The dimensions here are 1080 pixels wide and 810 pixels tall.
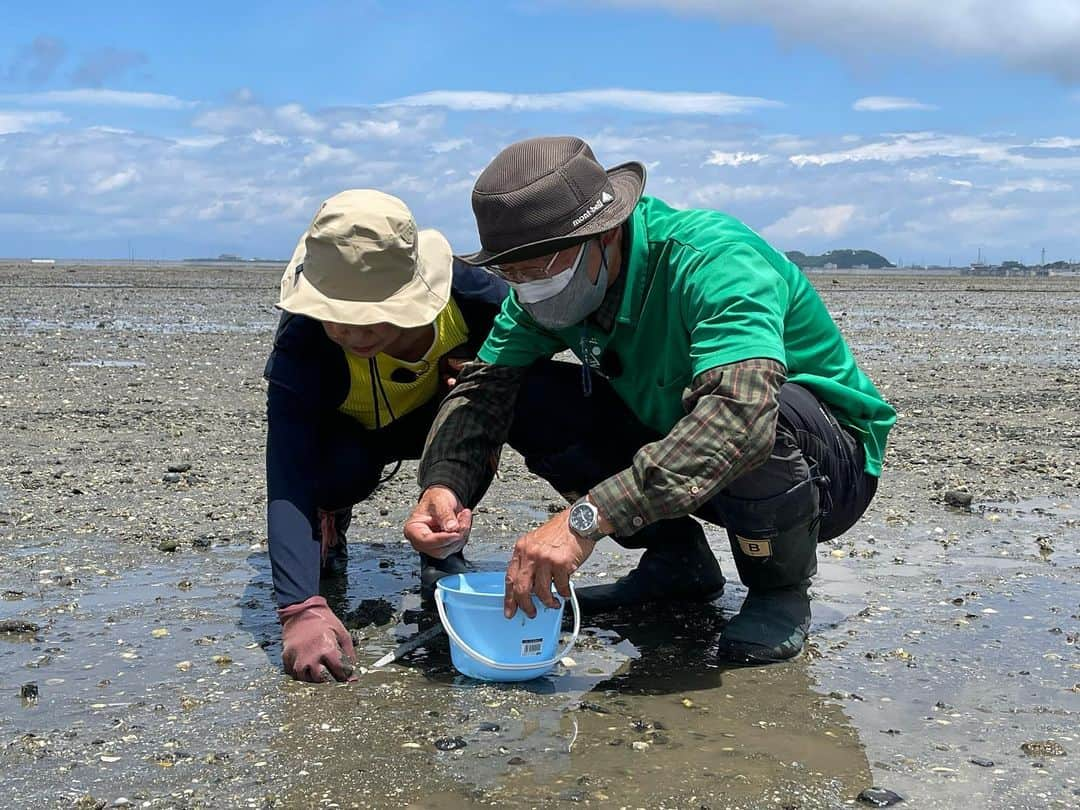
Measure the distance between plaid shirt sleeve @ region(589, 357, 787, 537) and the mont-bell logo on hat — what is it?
51 centimetres

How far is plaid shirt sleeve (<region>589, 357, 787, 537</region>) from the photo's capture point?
3088 millimetres

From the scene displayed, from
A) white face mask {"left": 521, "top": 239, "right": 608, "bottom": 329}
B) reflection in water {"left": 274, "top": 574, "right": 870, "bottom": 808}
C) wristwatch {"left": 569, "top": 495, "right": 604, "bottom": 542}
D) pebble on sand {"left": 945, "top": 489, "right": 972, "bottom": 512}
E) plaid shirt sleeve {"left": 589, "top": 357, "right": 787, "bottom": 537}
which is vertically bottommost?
reflection in water {"left": 274, "top": 574, "right": 870, "bottom": 808}

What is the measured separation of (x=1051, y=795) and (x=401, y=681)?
1.67 metres

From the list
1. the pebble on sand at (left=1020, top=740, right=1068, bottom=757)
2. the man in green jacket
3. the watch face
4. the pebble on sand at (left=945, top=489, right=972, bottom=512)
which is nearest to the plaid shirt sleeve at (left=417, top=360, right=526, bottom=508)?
the man in green jacket

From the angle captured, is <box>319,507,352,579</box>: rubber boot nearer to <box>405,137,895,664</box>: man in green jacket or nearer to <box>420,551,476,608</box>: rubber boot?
<box>420,551,476,608</box>: rubber boot

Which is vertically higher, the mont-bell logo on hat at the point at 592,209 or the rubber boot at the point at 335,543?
the mont-bell logo on hat at the point at 592,209

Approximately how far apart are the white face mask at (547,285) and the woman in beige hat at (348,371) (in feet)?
1.14

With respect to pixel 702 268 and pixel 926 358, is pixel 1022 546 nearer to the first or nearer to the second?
pixel 702 268

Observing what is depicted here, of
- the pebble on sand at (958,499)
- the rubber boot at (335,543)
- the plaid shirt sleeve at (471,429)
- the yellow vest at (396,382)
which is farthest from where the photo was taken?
the pebble on sand at (958,499)

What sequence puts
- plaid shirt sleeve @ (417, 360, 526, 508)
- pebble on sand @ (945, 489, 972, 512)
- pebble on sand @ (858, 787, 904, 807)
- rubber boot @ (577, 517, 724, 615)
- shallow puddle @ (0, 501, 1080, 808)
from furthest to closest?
1. pebble on sand @ (945, 489, 972, 512)
2. rubber boot @ (577, 517, 724, 615)
3. plaid shirt sleeve @ (417, 360, 526, 508)
4. shallow puddle @ (0, 501, 1080, 808)
5. pebble on sand @ (858, 787, 904, 807)

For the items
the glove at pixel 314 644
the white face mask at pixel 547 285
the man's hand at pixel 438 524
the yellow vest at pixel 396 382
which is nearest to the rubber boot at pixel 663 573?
the man's hand at pixel 438 524

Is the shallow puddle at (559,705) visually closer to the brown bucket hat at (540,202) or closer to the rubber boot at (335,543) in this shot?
the rubber boot at (335,543)

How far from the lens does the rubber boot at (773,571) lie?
11.7 ft

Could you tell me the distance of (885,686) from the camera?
3.52 m
